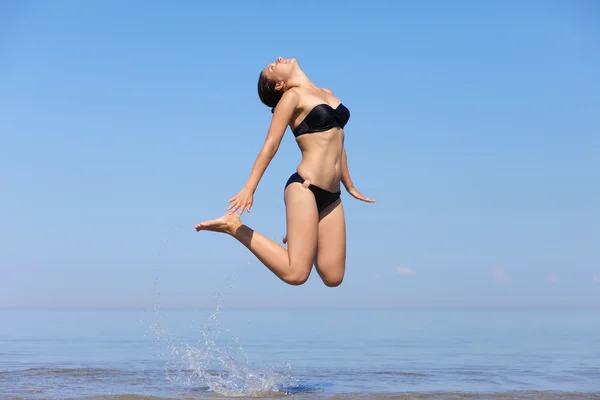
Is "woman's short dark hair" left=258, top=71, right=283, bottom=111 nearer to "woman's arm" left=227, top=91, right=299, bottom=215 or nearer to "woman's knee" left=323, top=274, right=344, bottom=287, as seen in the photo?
"woman's arm" left=227, top=91, right=299, bottom=215

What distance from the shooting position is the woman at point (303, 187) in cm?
528

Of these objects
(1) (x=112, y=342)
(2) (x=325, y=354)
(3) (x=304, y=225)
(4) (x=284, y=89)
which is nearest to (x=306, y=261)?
(3) (x=304, y=225)

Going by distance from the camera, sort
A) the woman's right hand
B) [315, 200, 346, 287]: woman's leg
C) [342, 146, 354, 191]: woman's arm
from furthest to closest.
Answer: [342, 146, 354, 191]: woman's arm < [315, 200, 346, 287]: woman's leg < the woman's right hand

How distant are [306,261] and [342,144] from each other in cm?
99

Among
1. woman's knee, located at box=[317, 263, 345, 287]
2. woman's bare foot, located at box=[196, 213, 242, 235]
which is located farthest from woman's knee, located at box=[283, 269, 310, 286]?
woman's bare foot, located at box=[196, 213, 242, 235]

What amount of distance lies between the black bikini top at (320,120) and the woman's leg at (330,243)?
2.01 feet

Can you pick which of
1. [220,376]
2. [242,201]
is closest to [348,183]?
[242,201]

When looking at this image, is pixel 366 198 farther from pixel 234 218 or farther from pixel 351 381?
pixel 351 381

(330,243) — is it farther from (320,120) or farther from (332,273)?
(320,120)

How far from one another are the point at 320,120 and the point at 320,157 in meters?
0.28

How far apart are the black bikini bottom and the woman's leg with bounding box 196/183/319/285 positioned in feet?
0.22

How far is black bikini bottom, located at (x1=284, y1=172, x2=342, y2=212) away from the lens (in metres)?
5.43

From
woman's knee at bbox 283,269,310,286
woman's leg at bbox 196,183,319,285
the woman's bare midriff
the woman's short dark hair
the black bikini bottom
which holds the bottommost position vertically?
woman's knee at bbox 283,269,310,286

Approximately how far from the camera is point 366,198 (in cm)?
618
